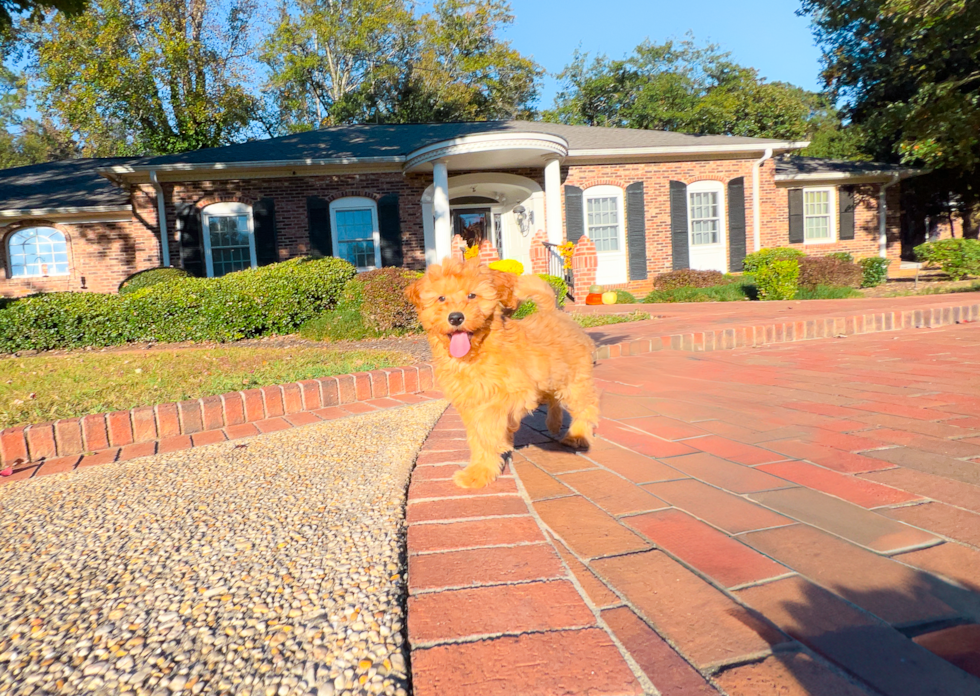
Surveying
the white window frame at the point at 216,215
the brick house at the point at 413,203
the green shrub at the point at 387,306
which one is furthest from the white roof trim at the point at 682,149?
the green shrub at the point at 387,306

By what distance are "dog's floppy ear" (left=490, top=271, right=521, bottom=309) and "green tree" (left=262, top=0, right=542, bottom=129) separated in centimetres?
3050

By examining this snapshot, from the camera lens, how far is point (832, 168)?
60.2ft

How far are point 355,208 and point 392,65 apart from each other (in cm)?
1969

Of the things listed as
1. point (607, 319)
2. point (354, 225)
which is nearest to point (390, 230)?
point (354, 225)

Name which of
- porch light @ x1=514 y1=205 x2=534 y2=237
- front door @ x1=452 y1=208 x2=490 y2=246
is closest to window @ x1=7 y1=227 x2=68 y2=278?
front door @ x1=452 y1=208 x2=490 y2=246

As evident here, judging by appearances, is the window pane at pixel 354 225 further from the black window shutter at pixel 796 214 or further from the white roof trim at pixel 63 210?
the black window shutter at pixel 796 214

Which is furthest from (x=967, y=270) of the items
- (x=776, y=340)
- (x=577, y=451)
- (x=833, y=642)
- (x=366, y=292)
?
(x=833, y=642)

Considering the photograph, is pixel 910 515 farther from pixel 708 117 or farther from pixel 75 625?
A: pixel 708 117

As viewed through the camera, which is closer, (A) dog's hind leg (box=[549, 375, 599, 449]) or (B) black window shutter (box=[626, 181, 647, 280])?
(A) dog's hind leg (box=[549, 375, 599, 449])

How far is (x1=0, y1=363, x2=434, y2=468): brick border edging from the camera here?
3229 millimetres

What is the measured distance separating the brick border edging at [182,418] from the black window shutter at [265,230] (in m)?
11.1

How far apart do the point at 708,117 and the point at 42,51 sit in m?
27.7

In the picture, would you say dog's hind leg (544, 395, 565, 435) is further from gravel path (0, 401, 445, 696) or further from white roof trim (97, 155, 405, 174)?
white roof trim (97, 155, 405, 174)

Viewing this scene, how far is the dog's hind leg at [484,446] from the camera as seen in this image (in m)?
2.32
